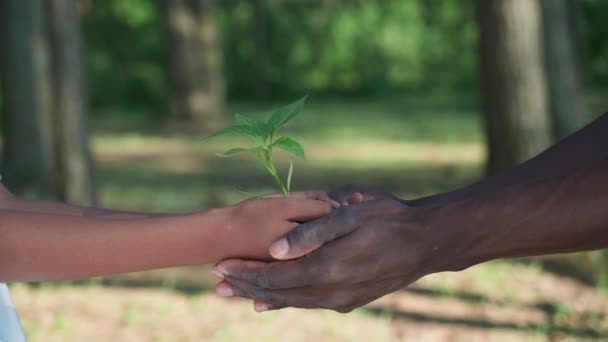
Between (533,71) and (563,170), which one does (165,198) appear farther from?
(563,170)

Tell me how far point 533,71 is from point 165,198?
3.77 m

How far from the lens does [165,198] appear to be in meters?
8.91

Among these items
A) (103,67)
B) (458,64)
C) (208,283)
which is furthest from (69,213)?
(458,64)

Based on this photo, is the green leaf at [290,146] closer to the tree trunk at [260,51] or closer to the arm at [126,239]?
the arm at [126,239]

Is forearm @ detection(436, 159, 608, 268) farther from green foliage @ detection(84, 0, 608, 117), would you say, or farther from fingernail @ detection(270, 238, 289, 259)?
green foliage @ detection(84, 0, 608, 117)

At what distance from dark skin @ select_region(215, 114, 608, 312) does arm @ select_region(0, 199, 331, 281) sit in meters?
0.06

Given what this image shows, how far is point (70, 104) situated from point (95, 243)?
537cm

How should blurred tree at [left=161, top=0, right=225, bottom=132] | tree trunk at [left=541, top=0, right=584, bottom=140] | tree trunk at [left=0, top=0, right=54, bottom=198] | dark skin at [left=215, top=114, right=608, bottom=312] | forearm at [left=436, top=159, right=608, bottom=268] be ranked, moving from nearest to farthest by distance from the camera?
forearm at [left=436, top=159, right=608, bottom=268]
dark skin at [left=215, top=114, right=608, bottom=312]
tree trunk at [left=541, top=0, right=584, bottom=140]
tree trunk at [left=0, top=0, right=54, bottom=198]
blurred tree at [left=161, top=0, right=225, bottom=132]

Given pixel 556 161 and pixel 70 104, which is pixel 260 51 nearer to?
pixel 70 104

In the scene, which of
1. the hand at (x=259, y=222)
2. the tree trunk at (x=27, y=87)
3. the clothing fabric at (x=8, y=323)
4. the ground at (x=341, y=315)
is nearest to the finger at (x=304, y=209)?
the hand at (x=259, y=222)

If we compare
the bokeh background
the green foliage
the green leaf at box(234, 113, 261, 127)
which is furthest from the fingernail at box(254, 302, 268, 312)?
the green foliage

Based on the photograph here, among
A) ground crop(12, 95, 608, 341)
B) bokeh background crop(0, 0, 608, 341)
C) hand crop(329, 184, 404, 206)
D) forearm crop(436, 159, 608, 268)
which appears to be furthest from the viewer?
bokeh background crop(0, 0, 608, 341)

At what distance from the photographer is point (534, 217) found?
2.07 metres

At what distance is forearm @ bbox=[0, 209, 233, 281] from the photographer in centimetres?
204
